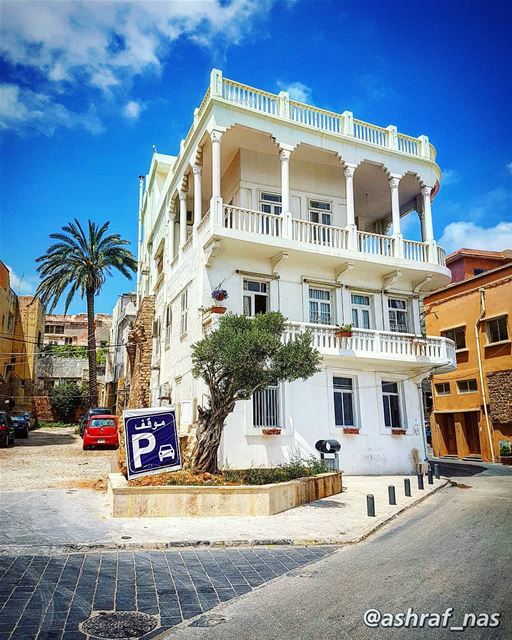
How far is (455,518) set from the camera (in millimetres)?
10562

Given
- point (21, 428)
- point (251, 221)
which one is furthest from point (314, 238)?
point (21, 428)

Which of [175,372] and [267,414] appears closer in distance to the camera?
[267,414]

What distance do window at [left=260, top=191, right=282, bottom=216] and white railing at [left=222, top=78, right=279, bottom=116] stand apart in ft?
9.95

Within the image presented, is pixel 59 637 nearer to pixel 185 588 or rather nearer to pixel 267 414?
pixel 185 588

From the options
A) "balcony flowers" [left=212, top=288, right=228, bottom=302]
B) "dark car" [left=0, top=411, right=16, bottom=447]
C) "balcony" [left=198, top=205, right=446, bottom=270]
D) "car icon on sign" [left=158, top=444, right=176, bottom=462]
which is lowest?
"car icon on sign" [left=158, top=444, right=176, bottom=462]

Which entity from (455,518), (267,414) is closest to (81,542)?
(455,518)

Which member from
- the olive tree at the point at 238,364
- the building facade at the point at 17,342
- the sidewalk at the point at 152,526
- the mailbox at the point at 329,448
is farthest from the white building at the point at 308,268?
the building facade at the point at 17,342

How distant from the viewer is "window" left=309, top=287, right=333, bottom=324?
19.5 m

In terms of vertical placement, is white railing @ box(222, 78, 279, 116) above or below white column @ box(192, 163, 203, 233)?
above

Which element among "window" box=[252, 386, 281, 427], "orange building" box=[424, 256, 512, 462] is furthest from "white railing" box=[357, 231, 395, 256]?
"orange building" box=[424, 256, 512, 462]

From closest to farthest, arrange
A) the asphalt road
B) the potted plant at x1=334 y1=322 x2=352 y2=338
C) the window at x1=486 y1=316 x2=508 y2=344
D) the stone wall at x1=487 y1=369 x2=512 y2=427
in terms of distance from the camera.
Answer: the asphalt road < the potted plant at x1=334 y1=322 x2=352 y2=338 < the stone wall at x1=487 y1=369 x2=512 y2=427 < the window at x1=486 y1=316 x2=508 y2=344

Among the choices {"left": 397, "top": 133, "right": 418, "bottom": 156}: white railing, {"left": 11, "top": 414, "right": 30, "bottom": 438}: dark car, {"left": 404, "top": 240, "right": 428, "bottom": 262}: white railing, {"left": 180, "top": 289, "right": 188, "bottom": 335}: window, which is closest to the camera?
{"left": 180, "top": 289, "right": 188, "bottom": 335}: window

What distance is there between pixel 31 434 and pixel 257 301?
20.2 metres

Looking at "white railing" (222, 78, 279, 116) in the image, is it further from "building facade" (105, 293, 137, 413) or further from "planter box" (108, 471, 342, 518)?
"building facade" (105, 293, 137, 413)
